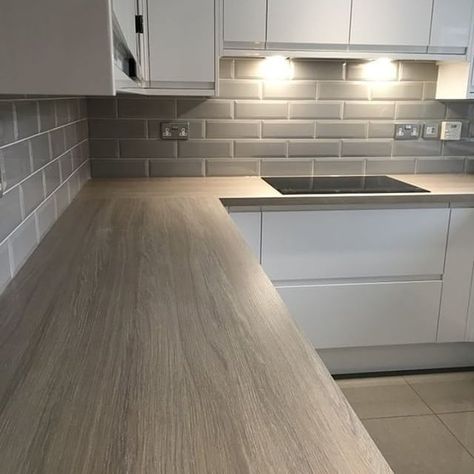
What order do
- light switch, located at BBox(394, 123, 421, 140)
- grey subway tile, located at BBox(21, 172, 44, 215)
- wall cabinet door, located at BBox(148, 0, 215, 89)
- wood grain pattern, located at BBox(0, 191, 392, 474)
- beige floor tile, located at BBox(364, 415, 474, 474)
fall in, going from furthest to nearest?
light switch, located at BBox(394, 123, 421, 140) → wall cabinet door, located at BBox(148, 0, 215, 89) → beige floor tile, located at BBox(364, 415, 474, 474) → grey subway tile, located at BBox(21, 172, 44, 215) → wood grain pattern, located at BBox(0, 191, 392, 474)

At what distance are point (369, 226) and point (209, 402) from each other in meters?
1.66

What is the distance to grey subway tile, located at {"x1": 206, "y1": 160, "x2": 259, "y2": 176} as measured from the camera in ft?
8.63

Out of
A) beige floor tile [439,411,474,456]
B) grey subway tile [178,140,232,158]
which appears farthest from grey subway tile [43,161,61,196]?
beige floor tile [439,411,474,456]

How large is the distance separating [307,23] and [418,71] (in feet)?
2.43

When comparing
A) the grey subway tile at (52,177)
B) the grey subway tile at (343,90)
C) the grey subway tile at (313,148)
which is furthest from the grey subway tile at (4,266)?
the grey subway tile at (343,90)

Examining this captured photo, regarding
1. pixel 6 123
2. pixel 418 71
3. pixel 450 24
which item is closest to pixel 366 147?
pixel 418 71

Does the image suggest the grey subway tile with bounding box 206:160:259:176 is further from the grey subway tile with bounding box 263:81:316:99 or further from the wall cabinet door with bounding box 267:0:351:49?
the wall cabinet door with bounding box 267:0:351:49

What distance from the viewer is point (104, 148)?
101 inches

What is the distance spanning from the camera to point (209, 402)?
0.70m

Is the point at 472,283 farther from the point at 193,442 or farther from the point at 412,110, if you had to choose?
the point at 193,442

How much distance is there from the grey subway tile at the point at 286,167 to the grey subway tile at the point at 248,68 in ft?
1.38

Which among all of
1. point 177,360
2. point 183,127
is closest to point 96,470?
point 177,360

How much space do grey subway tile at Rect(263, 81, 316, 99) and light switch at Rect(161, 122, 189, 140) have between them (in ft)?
1.39

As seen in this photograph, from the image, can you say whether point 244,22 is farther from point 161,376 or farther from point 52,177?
point 161,376
